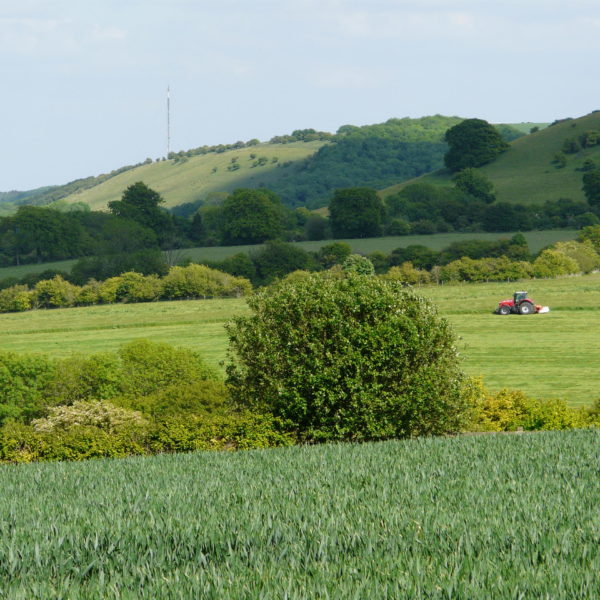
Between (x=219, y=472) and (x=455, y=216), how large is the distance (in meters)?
170

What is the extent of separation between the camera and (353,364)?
102 feet

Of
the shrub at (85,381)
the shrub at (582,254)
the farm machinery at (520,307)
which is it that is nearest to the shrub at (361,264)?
the shrub at (582,254)

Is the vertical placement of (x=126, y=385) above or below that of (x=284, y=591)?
below

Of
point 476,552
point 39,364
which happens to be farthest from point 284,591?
point 39,364

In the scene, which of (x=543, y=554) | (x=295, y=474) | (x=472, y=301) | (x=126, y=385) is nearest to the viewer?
(x=543, y=554)

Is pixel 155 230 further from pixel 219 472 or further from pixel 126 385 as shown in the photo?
pixel 219 472

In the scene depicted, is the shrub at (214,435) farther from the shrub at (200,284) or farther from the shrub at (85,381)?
the shrub at (200,284)

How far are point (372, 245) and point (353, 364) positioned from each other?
422 feet

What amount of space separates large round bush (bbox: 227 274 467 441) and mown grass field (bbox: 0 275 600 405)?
9277mm

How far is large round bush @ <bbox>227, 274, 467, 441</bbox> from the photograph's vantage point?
3075cm

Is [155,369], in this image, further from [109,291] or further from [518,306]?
[109,291]

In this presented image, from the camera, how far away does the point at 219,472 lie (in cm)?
1866

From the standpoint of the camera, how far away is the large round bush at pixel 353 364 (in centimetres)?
3075

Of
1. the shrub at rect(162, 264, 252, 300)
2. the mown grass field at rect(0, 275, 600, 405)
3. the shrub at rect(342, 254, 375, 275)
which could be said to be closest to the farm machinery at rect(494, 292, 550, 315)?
the mown grass field at rect(0, 275, 600, 405)
